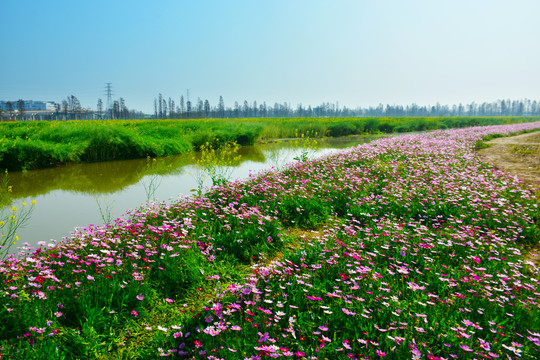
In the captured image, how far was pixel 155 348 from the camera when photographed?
273 cm

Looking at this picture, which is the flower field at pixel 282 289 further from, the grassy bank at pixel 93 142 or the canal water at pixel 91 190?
the grassy bank at pixel 93 142

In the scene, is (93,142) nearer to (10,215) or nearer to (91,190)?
(91,190)

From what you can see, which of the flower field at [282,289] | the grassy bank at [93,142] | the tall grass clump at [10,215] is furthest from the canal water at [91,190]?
the flower field at [282,289]

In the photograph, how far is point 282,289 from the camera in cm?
343

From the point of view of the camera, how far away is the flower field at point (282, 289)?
2.65 metres

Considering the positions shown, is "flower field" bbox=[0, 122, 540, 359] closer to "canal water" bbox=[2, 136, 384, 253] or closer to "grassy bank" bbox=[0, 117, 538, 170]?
"canal water" bbox=[2, 136, 384, 253]

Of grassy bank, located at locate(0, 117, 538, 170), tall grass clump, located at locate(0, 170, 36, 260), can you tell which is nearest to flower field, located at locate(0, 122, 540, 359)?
tall grass clump, located at locate(0, 170, 36, 260)

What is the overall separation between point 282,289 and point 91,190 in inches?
342

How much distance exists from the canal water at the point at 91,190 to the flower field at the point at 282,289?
2014 millimetres

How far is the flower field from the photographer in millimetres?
2646

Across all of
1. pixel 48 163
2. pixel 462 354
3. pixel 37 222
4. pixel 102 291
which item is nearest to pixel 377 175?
pixel 462 354

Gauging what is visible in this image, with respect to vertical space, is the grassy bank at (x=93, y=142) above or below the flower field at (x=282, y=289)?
above

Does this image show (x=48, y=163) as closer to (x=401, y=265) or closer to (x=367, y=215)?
(x=367, y=215)

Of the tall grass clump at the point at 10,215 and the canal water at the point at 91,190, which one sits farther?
the canal water at the point at 91,190
